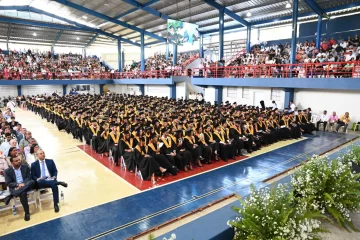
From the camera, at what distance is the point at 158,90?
28.1 meters

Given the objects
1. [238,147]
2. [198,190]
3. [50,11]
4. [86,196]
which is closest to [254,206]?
[198,190]

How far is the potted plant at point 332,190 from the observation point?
12.6 ft

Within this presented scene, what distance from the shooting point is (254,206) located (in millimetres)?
3162

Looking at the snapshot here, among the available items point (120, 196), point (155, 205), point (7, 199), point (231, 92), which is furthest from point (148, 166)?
point (231, 92)

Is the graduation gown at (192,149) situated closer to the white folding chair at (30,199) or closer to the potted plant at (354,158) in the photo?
the potted plant at (354,158)

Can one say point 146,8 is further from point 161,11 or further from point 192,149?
point 192,149

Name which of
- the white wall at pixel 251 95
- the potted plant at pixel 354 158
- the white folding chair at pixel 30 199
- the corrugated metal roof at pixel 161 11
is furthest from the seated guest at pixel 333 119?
the white folding chair at pixel 30 199

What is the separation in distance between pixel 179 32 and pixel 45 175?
44.3ft

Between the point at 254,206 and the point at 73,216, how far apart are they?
3.87 meters

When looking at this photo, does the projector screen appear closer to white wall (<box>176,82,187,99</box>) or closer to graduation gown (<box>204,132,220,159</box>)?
white wall (<box>176,82,187,99</box>)

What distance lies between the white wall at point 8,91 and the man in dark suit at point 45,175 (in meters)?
27.9

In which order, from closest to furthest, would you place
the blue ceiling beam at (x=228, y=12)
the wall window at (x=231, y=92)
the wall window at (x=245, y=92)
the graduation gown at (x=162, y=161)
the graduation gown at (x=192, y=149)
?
1. the graduation gown at (x=162, y=161)
2. the graduation gown at (x=192, y=149)
3. the blue ceiling beam at (x=228, y=12)
4. the wall window at (x=245, y=92)
5. the wall window at (x=231, y=92)

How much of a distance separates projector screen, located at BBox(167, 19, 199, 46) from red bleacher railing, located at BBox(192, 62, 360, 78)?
3469 millimetres

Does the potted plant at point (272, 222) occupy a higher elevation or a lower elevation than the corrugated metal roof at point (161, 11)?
lower
